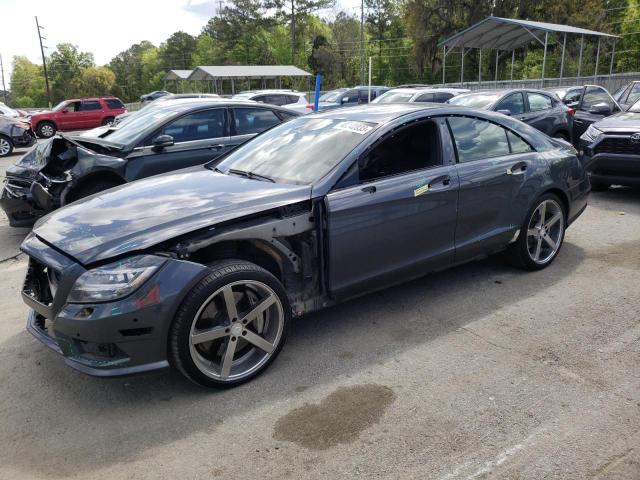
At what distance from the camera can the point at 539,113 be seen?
10250mm

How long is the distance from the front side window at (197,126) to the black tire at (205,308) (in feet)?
14.5

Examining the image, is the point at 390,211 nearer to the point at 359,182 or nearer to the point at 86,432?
the point at 359,182

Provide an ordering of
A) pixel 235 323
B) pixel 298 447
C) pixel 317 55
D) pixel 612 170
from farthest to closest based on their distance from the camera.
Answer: pixel 317 55, pixel 612 170, pixel 235 323, pixel 298 447

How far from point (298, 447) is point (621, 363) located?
2.12m

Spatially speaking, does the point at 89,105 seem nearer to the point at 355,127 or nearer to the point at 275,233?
the point at 355,127

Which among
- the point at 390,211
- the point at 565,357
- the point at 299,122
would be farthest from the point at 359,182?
the point at 565,357

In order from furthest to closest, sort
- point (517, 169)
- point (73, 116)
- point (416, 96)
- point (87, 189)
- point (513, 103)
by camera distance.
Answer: point (73, 116), point (416, 96), point (513, 103), point (87, 189), point (517, 169)

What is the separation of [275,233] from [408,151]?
1.47 metres

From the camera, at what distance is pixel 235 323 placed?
10.3ft

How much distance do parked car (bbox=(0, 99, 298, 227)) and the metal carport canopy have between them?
16.8 metres

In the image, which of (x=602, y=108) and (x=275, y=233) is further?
(x=602, y=108)

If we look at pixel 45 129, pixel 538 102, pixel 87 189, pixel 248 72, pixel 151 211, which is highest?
pixel 248 72

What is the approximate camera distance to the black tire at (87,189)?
6446 millimetres

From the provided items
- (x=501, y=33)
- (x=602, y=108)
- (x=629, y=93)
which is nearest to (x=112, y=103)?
(x=501, y=33)
